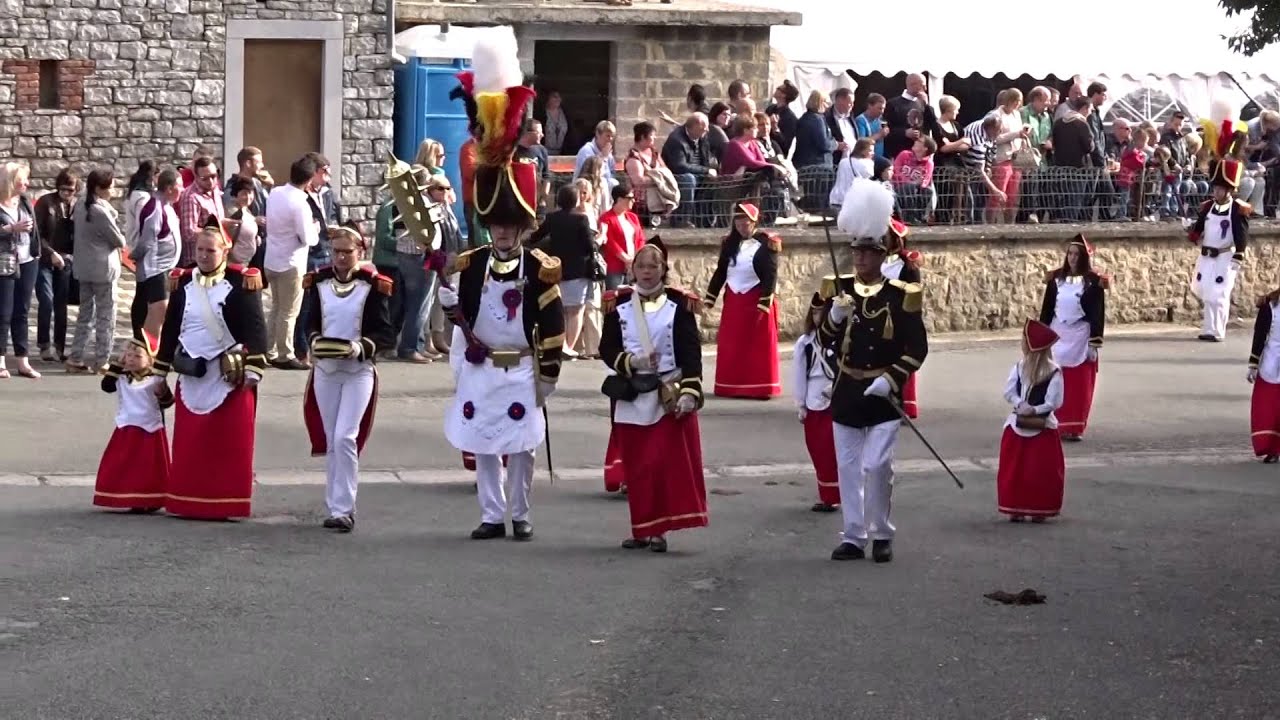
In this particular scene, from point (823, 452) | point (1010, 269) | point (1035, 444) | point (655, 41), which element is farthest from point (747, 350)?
point (655, 41)

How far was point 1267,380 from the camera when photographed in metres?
16.2

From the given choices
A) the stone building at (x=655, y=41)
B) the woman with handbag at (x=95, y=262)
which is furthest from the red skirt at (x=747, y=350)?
the stone building at (x=655, y=41)

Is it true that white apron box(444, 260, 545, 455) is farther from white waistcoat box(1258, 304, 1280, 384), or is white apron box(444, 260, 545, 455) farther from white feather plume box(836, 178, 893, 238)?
white waistcoat box(1258, 304, 1280, 384)

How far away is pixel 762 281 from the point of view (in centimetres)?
1855

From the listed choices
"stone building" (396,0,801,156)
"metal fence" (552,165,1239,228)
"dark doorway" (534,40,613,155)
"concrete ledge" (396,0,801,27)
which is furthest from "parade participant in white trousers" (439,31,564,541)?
"dark doorway" (534,40,613,155)

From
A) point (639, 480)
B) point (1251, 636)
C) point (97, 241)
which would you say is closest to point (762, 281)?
point (97, 241)

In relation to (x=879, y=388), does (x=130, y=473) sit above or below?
below

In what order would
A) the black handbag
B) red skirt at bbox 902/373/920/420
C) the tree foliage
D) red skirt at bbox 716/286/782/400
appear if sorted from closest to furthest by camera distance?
the tree foliage → the black handbag → red skirt at bbox 902/373/920/420 → red skirt at bbox 716/286/782/400

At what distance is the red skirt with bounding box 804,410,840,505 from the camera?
44.5ft

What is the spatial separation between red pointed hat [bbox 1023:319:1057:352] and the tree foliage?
395cm

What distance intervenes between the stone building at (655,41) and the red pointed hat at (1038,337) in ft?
47.5

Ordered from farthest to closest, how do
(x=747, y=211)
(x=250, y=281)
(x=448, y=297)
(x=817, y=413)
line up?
(x=747, y=211)
(x=817, y=413)
(x=250, y=281)
(x=448, y=297)

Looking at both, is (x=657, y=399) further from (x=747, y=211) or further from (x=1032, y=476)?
(x=747, y=211)

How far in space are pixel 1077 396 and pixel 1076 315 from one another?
792mm
